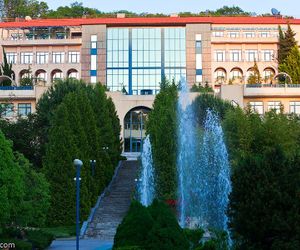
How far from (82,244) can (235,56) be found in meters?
49.3

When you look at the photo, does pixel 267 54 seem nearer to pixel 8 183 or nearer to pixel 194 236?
pixel 8 183

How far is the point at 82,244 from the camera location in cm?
2831

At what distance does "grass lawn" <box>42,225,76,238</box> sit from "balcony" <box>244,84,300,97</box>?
2762cm

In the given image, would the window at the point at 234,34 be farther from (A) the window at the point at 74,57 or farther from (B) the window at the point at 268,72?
(A) the window at the point at 74,57

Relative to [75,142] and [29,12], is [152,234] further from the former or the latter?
[29,12]

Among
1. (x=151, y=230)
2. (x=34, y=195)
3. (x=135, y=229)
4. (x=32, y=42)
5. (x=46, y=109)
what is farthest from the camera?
(x=32, y=42)

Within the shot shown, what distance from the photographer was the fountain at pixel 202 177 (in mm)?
27438

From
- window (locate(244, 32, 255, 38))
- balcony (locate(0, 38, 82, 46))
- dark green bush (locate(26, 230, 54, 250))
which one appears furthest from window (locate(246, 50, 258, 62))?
dark green bush (locate(26, 230, 54, 250))

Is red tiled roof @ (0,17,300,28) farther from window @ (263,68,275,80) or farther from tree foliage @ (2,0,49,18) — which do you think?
tree foliage @ (2,0,49,18)

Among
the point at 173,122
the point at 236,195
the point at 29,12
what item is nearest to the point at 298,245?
the point at 236,195

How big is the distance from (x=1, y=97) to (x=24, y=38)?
18.7 metres

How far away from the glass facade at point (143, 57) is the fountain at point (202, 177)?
102ft

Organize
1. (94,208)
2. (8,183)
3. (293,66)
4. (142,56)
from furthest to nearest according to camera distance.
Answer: (142,56) → (293,66) → (94,208) → (8,183)

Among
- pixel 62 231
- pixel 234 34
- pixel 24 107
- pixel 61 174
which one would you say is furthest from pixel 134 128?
pixel 62 231
